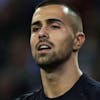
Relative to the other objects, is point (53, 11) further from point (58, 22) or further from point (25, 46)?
point (25, 46)

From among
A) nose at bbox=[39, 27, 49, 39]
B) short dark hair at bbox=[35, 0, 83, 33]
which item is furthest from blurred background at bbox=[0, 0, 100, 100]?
nose at bbox=[39, 27, 49, 39]

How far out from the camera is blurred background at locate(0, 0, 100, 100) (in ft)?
12.5

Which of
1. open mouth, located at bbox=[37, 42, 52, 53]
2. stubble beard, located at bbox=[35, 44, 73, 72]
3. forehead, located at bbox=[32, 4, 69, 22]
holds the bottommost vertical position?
stubble beard, located at bbox=[35, 44, 73, 72]

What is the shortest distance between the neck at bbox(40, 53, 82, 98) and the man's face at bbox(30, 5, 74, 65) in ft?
0.19

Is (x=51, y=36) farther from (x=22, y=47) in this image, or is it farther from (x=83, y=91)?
(x=22, y=47)

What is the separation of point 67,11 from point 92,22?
1.90 metres

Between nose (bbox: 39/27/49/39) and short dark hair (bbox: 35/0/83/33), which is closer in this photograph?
nose (bbox: 39/27/49/39)

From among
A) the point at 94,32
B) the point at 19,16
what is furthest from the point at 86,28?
the point at 19,16

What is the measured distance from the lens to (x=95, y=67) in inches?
151

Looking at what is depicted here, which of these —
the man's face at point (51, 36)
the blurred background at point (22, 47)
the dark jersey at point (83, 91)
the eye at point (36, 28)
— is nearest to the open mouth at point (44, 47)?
the man's face at point (51, 36)

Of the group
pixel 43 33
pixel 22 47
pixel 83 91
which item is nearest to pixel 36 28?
pixel 43 33

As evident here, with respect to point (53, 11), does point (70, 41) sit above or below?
below

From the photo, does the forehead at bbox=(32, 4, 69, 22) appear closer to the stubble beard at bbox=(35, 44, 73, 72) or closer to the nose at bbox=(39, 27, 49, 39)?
the nose at bbox=(39, 27, 49, 39)

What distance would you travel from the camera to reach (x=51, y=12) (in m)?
2.15
